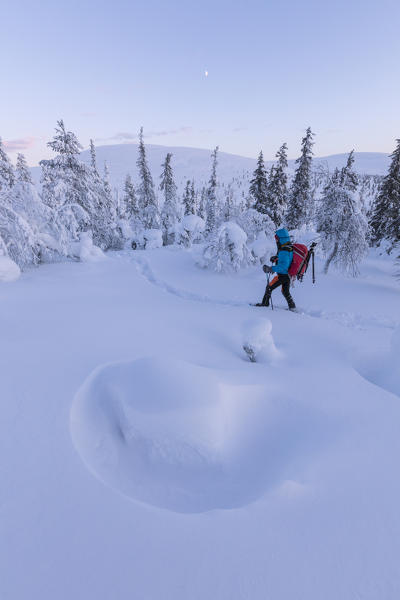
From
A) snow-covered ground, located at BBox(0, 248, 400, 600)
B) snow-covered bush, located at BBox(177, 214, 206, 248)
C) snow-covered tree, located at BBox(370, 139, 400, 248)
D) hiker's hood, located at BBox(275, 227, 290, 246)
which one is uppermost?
snow-covered tree, located at BBox(370, 139, 400, 248)

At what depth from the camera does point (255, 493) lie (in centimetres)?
224

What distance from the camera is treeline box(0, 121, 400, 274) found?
35.9 ft

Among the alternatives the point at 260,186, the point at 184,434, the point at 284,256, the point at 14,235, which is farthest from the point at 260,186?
the point at 184,434

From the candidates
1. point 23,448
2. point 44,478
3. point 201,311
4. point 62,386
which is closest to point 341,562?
point 44,478

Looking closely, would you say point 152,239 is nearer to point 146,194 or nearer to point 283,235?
point 146,194

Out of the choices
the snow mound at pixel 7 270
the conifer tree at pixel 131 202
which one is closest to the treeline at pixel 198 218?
the snow mound at pixel 7 270

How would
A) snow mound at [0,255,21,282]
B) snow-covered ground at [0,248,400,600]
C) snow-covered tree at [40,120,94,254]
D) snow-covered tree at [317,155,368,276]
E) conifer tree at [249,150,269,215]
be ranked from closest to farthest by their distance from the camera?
snow-covered ground at [0,248,400,600], snow mound at [0,255,21,282], snow-covered tree at [317,155,368,276], snow-covered tree at [40,120,94,254], conifer tree at [249,150,269,215]

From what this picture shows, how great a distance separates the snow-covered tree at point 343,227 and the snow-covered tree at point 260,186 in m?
6.47

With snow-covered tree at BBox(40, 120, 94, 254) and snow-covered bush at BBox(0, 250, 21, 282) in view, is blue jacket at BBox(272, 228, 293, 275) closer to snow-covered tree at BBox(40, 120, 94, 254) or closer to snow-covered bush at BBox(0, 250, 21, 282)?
snow-covered bush at BBox(0, 250, 21, 282)

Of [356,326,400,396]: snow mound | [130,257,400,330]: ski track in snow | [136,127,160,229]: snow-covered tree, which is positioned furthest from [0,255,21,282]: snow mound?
[136,127,160,229]: snow-covered tree

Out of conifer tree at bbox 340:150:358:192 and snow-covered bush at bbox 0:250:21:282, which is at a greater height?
conifer tree at bbox 340:150:358:192

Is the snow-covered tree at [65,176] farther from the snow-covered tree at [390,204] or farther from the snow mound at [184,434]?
the snow-covered tree at [390,204]

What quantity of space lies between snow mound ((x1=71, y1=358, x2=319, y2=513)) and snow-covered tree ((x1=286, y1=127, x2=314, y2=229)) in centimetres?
2059

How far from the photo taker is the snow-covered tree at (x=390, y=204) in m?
22.3
